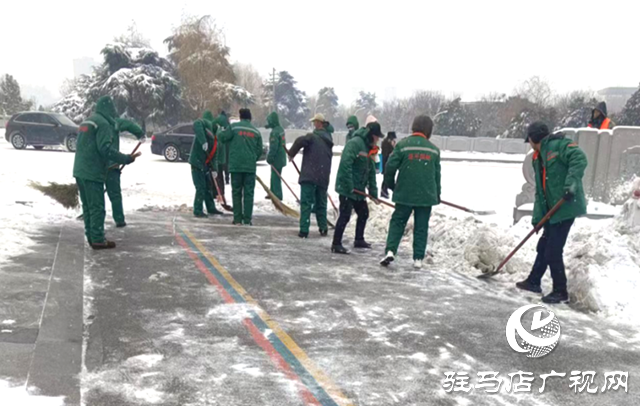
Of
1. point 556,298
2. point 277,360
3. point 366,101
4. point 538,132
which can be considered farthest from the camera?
point 366,101

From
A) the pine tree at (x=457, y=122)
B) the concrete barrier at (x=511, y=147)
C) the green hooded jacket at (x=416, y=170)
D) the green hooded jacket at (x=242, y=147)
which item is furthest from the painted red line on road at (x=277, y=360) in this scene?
the pine tree at (x=457, y=122)

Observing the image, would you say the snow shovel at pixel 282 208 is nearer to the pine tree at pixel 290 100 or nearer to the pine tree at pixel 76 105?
the pine tree at pixel 76 105

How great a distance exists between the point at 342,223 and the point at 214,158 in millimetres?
3882

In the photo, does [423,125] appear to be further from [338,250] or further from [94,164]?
[94,164]

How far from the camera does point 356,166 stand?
801cm

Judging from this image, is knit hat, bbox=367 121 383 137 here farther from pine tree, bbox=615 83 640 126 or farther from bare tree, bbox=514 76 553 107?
bare tree, bbox=514 76 553 107

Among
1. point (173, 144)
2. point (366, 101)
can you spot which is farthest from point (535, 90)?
point (173, 144)

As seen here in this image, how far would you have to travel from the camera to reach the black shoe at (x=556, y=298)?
590cm

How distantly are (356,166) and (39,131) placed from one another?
1961cm

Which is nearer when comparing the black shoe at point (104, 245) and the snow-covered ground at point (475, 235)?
the snow-covered ground at point (475, 235)

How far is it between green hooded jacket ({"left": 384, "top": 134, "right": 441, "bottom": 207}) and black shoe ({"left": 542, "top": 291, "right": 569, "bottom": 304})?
65.7 inches

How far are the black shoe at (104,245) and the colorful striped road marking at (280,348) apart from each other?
1.38 meters

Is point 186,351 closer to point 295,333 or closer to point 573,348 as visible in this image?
point 295,333

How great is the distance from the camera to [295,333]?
470 centimetres
